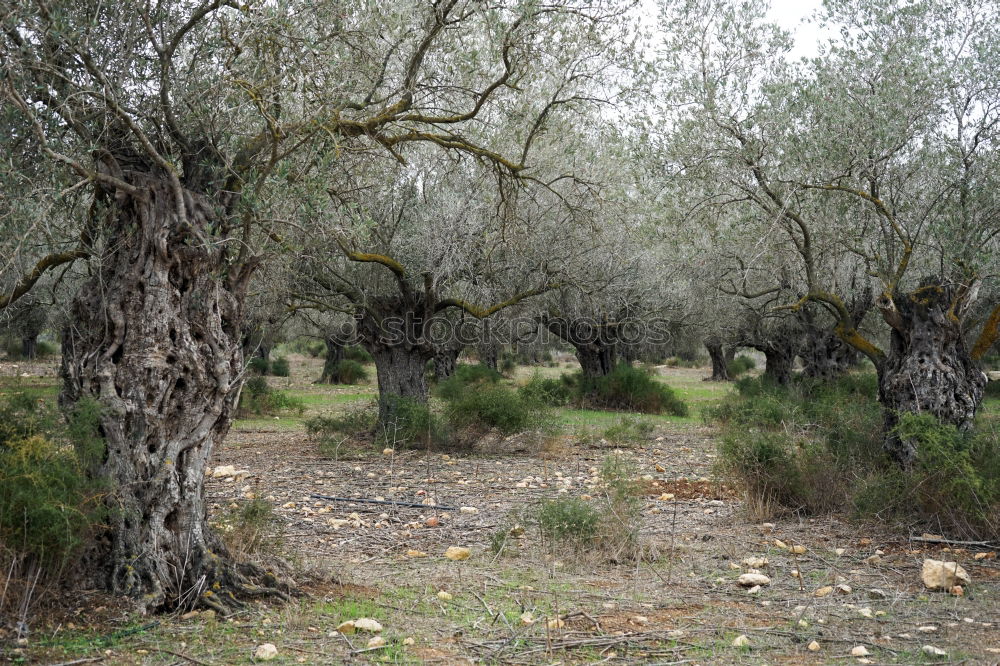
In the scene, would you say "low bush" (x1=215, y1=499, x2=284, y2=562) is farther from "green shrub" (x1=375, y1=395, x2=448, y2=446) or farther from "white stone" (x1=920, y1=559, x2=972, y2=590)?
"green shrub" (x1=375, y1=395, x2=448, y2=446)

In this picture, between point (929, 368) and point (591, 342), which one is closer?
point (929, 368)

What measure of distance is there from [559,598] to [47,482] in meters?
3.37

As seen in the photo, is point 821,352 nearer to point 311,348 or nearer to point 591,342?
point 591,342

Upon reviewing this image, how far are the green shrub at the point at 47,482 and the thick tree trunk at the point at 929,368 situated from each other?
780 cm

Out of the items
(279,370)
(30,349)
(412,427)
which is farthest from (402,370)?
(30,349)

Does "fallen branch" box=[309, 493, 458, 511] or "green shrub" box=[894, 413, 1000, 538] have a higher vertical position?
"green shrub" box=[894, 413, 1000, 538]

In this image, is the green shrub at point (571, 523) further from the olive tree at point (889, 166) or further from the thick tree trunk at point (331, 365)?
the thick tree trunk at point (331, 365)

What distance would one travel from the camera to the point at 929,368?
30.9 feet

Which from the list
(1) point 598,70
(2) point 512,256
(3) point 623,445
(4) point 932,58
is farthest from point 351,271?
(4) point 932,58

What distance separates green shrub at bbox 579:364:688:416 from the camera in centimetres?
2484

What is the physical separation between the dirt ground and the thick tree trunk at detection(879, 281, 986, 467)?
5.69ft

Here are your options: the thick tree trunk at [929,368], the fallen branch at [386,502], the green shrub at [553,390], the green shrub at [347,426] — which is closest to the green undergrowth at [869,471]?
the thick tree trunk at [929,368]

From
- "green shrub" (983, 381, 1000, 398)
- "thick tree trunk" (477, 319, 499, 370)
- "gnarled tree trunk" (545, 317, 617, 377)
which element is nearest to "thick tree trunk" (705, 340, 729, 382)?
"green shrub" (983, 381, 1000, 398)

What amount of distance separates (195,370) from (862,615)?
469 centimetres
